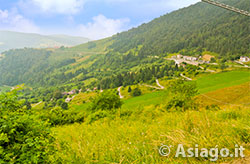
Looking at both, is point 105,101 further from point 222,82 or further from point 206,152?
point 222,82

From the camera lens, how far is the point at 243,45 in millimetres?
172500

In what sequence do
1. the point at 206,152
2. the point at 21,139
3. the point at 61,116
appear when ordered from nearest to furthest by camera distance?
the point at 206,152 → the point at 21,139 → the point at 61,116

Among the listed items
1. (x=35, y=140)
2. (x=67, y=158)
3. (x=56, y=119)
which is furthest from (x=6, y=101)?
(x=56, y=119)

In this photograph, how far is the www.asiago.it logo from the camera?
2.29m

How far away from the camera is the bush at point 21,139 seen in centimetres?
366

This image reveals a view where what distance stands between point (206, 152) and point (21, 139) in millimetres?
4438

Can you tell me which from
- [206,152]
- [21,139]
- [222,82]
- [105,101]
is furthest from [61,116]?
[222,82]

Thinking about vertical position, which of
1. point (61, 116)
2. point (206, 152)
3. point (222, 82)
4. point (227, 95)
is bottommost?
point (222, 82)

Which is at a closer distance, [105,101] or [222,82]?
[105,101]

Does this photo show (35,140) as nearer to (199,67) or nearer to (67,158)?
(67,158)

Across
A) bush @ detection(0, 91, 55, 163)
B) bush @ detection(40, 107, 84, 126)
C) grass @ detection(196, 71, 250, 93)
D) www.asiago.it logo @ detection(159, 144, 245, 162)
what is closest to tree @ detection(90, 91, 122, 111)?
bush @ detection(40, 107, 84, 126)

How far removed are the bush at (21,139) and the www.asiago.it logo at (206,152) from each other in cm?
304

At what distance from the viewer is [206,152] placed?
7.97 feet

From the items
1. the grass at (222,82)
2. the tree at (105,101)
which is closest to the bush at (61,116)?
the tree at (105,101)
